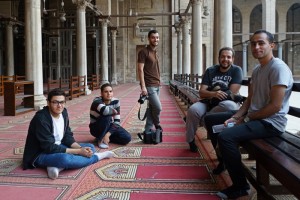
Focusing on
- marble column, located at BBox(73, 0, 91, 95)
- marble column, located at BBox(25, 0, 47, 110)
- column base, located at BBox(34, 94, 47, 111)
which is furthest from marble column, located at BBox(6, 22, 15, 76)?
column base, located at BBox(34, 94, 47, 111)

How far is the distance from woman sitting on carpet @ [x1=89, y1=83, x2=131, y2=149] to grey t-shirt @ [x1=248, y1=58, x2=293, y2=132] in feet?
8.20

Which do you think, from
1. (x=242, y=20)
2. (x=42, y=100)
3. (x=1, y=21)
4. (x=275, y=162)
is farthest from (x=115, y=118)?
(x=242, y=20)

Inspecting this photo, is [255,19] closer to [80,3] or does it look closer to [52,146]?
[80,3]

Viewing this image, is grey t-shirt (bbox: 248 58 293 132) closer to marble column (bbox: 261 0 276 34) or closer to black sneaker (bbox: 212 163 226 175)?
black sneaker (bbox: 212 163 226 175)

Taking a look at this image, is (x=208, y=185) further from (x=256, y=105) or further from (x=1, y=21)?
(x=1, y=21)

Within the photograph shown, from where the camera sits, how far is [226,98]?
174 inches

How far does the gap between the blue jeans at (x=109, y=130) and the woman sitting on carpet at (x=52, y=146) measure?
1.08 meters

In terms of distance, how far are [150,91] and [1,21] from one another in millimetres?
18681

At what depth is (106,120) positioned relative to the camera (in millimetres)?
5230

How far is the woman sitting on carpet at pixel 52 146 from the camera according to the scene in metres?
3.88

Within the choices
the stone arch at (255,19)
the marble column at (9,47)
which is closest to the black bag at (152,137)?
the marble column at (9,47)

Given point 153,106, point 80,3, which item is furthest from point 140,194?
point 80,3

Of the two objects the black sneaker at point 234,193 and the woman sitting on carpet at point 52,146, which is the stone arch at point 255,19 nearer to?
the woman sitting on carpet at point 52,146

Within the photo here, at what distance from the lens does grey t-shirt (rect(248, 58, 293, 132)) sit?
2.92m
